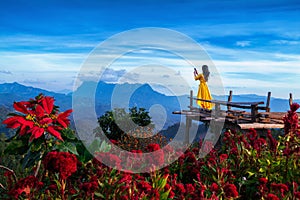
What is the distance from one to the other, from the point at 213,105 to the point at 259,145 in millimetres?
9765

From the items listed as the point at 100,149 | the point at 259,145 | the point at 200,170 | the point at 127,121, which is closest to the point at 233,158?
the point at 259,145

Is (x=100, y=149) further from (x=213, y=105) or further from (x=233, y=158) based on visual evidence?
(x=213, y=105)

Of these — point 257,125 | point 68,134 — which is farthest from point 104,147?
point 257,125

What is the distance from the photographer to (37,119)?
294cm

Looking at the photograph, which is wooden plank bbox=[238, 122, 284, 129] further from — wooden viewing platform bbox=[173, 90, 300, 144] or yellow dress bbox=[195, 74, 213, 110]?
yellow dress bbox=[195, 74, 213, 110]

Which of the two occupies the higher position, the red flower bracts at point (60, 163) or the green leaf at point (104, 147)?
the red flower bracts at point (60, 163)

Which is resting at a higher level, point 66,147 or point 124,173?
point 66,147

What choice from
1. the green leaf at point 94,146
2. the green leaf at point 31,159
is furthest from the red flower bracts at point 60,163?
the green leaf at point 94,146

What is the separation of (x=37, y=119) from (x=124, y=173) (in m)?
0.86

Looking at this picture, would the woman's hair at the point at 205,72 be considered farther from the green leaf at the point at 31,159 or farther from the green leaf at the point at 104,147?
the green leaf at the point at 31,159

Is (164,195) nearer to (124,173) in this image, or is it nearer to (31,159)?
(124,173)

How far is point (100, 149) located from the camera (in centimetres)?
380

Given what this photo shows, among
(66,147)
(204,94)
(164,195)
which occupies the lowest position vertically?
(164,195)

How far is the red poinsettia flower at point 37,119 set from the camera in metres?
2.80
